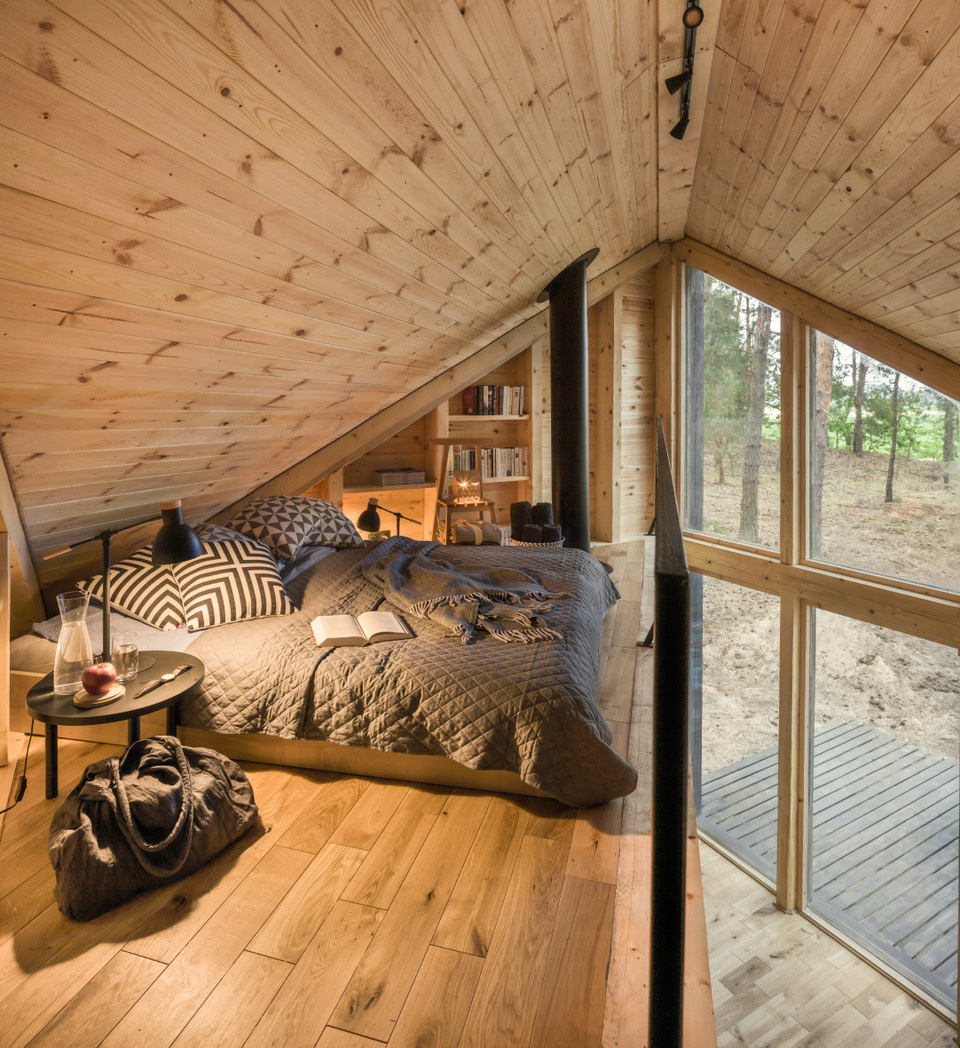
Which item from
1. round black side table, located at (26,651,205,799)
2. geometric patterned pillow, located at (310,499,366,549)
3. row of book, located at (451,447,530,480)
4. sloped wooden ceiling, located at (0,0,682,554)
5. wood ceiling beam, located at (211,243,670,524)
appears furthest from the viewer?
row of book, located at (451,447,530,480)

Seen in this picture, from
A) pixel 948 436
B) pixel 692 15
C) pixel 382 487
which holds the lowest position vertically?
pixel 382 487

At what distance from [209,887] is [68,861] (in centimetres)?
33

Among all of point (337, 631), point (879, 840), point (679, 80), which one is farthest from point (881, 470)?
point (337, 631)

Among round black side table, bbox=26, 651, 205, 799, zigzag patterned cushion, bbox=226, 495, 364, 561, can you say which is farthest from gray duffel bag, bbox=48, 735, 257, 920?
zigzag patterned cushion, bbox=226, 495, 364, 561

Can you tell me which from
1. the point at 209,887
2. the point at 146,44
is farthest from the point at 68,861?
the point at 146,44

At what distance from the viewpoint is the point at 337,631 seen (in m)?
2.32

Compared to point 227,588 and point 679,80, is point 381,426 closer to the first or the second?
point 227,588

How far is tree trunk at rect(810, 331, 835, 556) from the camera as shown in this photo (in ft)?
13.2

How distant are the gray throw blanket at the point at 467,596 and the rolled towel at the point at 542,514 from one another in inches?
41.9

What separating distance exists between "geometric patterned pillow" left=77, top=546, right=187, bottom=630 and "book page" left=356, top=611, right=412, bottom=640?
2.43 ft

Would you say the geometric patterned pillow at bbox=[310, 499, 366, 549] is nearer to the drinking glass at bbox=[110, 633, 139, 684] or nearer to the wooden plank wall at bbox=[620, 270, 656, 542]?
the drinking glass at bbox=[110, 633, 139, 684]

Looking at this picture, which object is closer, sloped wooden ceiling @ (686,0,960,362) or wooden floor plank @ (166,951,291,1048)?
wooden floor plank @ (166,951,291,1048)

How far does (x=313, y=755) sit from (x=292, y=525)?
1.50 m

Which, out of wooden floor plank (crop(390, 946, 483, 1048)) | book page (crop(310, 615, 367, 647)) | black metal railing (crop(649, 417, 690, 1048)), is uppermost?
black metal railing (crop(649, 417, 690, 1048))
